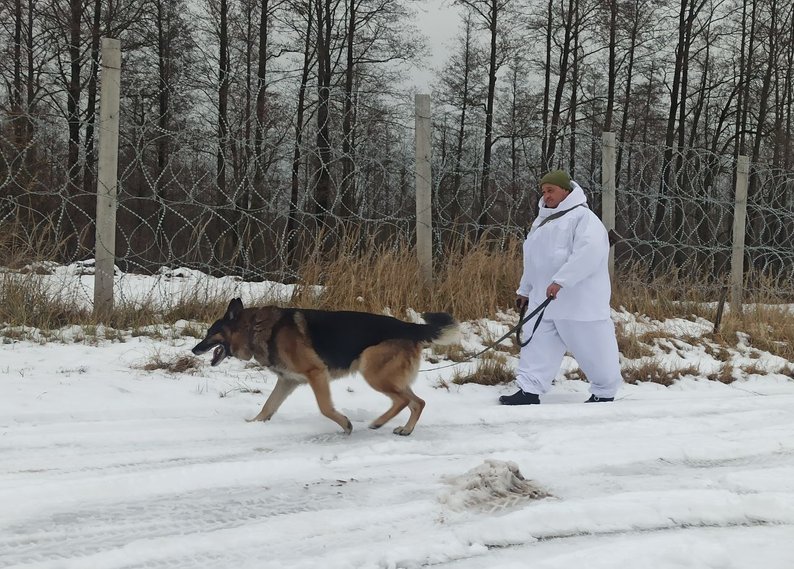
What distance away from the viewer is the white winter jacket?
4.73 m

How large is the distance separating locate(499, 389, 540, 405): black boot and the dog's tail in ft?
3.87

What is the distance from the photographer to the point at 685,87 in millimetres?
24188

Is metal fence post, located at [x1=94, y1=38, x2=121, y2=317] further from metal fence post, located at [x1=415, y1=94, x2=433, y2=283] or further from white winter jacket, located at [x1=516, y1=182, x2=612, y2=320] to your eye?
white winter jacket, located at [x1=516, y1=182, x2=612, y2=320]

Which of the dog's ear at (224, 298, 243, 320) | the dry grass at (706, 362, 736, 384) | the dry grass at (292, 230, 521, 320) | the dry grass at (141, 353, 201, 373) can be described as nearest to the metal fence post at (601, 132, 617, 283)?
the dry grass at (292, 230, 521, 320)

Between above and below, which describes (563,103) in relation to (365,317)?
above

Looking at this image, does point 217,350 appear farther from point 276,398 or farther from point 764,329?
point 764,329

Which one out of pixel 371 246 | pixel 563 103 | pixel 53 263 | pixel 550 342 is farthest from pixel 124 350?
pixel 563 103

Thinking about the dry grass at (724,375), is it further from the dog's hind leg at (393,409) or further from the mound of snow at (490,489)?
the mound of snow at (490,489)

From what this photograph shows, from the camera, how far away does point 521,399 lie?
497cm

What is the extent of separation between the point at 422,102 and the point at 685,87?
20676 mm

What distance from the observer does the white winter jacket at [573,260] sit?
473cm

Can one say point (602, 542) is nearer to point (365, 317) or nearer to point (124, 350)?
point (365, 317)

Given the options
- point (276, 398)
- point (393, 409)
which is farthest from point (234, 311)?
point (393, 409)

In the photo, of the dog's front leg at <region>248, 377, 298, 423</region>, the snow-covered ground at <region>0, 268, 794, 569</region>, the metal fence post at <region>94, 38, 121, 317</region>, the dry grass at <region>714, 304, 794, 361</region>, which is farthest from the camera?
the dry grass at <region>714, 304, 794, 361</region>
